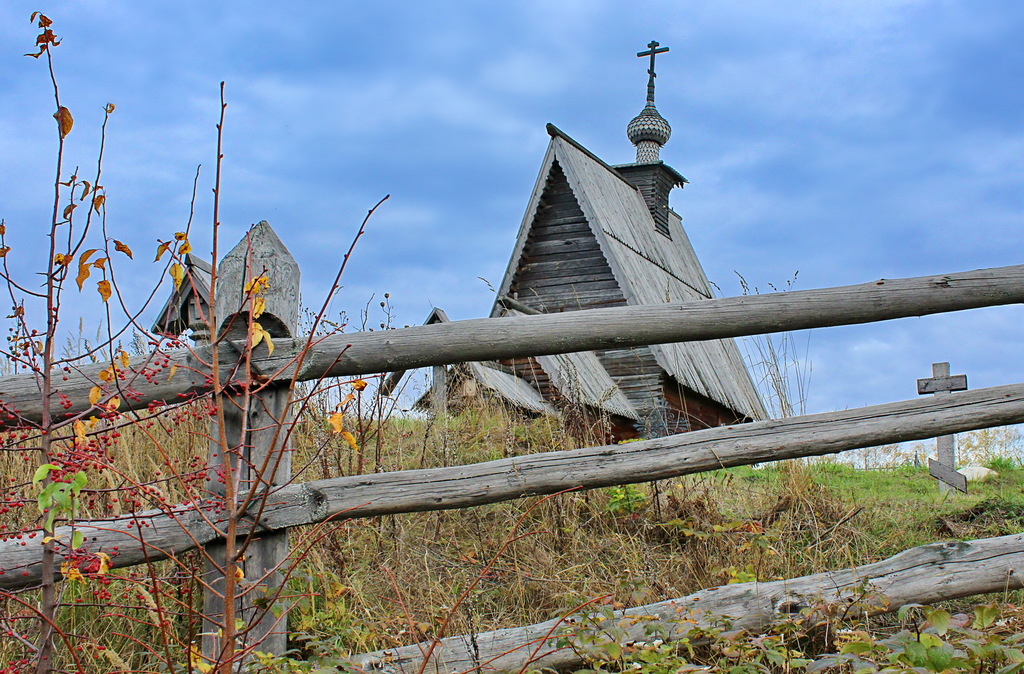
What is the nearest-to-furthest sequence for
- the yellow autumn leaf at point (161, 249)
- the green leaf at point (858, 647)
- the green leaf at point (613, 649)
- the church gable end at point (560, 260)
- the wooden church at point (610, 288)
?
the yellow autumn leaf at point (161, 249)
the green leaf at point (858, 647)
the green leaf at point (613, 649)
the wooden church at point (610, 288)
the church gable end at point (560, 260)

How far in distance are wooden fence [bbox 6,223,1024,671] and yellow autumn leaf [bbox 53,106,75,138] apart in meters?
1.02

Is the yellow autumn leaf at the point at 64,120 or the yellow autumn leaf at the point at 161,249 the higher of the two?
the yellow autumn leaf at the point at 64,120

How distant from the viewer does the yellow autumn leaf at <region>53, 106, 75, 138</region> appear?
2.08 metres

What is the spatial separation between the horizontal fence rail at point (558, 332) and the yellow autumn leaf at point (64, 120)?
3.97 ft

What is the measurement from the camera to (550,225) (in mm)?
13258

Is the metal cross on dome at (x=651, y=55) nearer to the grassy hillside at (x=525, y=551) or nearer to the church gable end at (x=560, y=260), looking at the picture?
the church gable end at (x=560, y=260)

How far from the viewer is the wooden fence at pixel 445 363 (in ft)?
10.5

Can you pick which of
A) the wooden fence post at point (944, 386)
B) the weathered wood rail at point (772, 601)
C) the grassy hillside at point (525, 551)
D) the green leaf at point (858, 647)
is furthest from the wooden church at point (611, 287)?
the green leaf at point (858, 647)

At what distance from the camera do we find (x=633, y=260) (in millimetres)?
13172

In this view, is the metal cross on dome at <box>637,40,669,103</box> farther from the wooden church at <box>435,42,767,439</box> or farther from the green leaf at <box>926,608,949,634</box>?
the green leaf at <box>926,608,949,634</box>

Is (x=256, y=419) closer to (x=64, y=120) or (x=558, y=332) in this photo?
(x=558, y=332)

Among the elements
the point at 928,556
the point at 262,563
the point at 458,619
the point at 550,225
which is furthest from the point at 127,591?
the point at 550,225

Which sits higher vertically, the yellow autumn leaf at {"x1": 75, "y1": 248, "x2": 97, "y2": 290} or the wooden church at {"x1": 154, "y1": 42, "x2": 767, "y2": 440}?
the wooden church at {"x1": 154, "y1": 42, "x2": 767, "y2": 440}

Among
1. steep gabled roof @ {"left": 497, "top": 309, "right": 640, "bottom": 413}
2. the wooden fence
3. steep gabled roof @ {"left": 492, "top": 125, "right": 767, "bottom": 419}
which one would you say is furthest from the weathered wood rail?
steep gabled roof @ {"left": 492, "top": 125, "right": 767, "bottom": 419}
